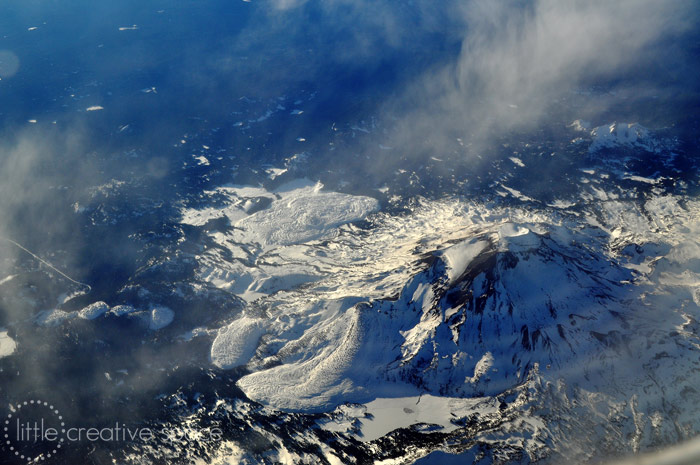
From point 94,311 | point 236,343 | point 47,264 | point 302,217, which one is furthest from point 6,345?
point 302,217

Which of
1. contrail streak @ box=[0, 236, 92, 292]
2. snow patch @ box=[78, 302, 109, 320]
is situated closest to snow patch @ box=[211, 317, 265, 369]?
snow patch @ box=[78, 302, 109, 320]

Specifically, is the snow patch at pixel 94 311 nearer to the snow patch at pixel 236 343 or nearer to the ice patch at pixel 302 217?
the snow patch at pixel 236 343

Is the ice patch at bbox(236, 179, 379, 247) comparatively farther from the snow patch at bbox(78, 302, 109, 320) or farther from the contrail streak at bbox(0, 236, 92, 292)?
the contrail streak at bbox(0, 236, 92, 292)

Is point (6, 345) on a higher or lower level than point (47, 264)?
lower

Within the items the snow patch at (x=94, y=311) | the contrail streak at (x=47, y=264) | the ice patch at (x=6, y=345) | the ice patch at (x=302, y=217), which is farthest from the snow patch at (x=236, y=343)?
the ice patch at (x=6, y=345)

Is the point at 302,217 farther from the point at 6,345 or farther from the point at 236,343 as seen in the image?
the point at 6,345

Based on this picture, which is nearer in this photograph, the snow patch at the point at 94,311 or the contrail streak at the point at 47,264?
the snow patch at the point at 94,311

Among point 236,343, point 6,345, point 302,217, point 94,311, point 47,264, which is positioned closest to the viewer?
point 236,343

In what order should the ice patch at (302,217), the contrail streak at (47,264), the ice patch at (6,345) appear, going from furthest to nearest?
the ice patch at (302,217) < the contrail streak at (47,264) < the ice patch at (6,345)

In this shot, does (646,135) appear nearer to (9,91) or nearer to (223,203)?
(223,203)

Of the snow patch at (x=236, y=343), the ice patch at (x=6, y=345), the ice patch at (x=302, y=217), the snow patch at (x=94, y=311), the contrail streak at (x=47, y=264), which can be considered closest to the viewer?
the snow patch at (x=236, y=343)

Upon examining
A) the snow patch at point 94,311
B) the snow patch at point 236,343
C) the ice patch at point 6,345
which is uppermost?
the snow patch at point 94,311
